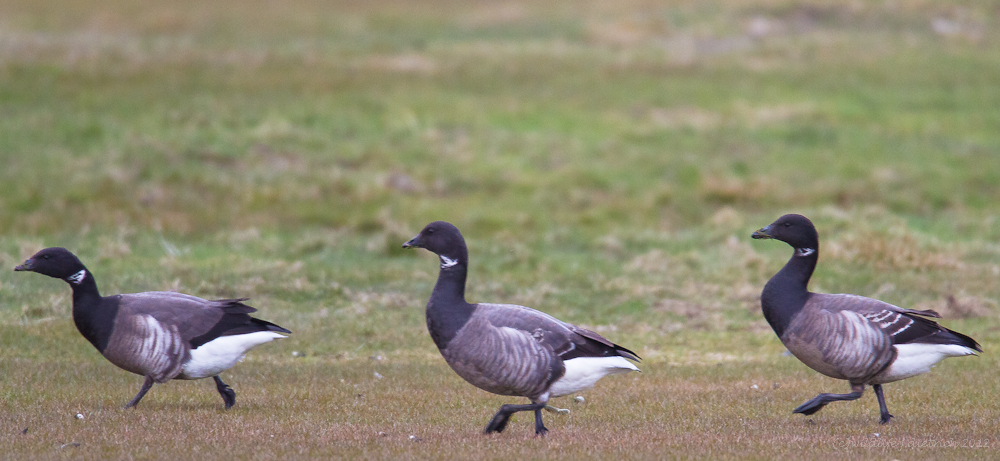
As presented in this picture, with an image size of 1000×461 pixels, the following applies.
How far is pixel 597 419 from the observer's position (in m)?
10.8

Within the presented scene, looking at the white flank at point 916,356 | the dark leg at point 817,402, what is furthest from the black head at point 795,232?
the dark leg at point 817,402

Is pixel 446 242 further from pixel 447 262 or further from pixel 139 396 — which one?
pixel 139 396

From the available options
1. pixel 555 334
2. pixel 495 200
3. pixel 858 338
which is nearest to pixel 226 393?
pixel 555 334

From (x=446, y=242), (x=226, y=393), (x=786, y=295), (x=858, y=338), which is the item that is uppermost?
(x=446, y=242)

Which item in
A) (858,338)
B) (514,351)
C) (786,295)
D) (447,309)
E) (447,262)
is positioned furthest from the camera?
(786,295)

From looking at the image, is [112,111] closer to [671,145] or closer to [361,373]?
[671,145]

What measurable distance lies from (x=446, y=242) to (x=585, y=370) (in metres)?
1.88

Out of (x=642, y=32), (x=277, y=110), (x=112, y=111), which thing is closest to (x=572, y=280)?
(x=277, y=110)

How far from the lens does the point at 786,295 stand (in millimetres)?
10789

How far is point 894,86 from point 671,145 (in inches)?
484

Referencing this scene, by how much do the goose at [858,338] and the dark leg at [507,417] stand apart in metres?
2.80

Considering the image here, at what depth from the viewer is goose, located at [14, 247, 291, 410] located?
10.7 metres

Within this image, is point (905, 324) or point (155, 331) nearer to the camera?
point (905, 324)

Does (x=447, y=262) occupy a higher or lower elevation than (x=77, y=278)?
higher
